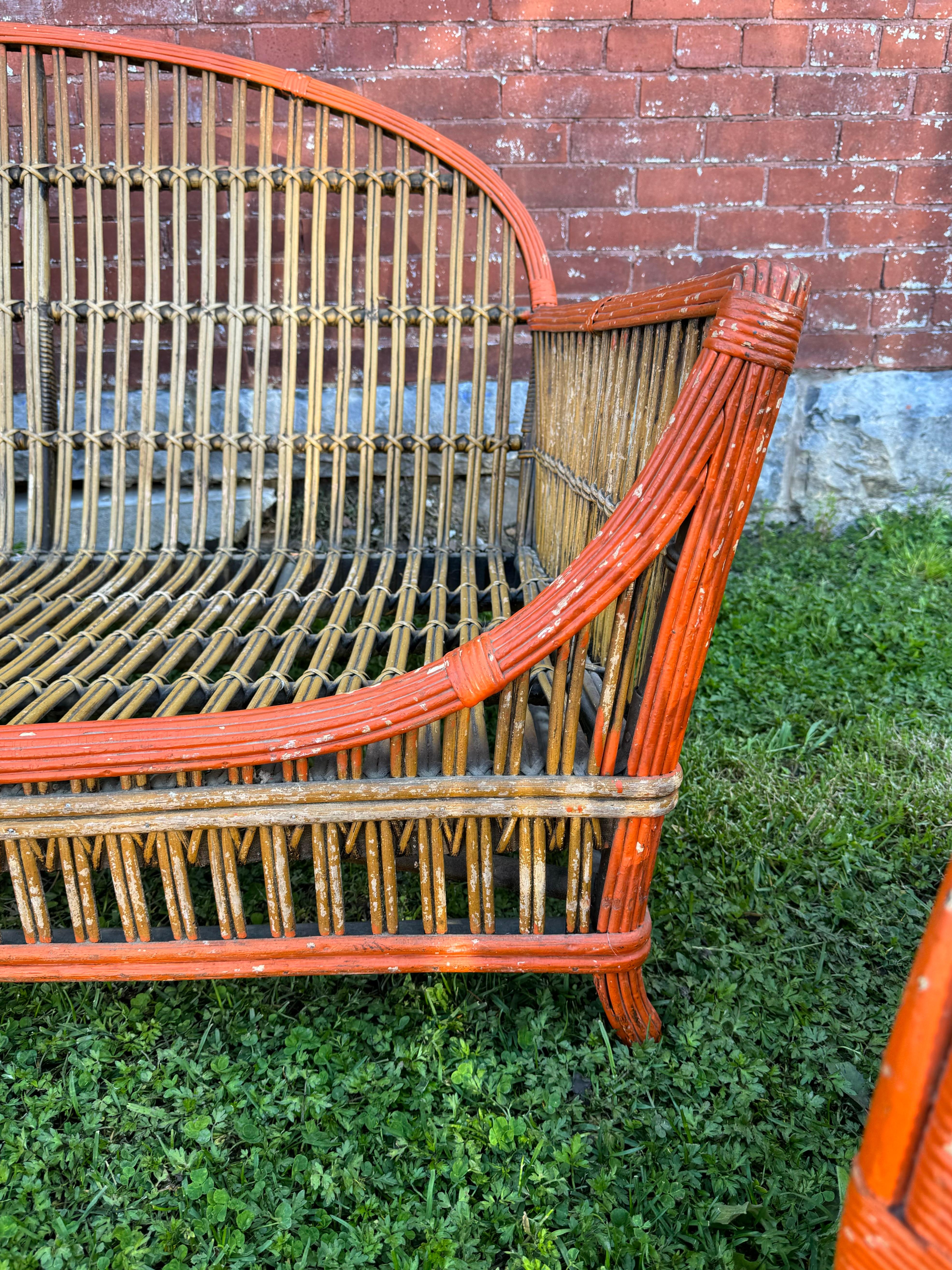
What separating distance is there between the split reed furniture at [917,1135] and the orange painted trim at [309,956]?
56 cm

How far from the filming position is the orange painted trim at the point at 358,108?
1582 mm

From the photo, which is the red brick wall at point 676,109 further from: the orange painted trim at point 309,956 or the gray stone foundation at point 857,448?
the orange painted trim at point 309,956

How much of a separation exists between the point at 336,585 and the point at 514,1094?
33.9 inches

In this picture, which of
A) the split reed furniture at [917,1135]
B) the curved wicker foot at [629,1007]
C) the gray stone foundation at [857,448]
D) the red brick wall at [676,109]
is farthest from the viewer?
the gray stone foundation at [857,448]

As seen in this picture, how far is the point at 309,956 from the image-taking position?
103 centimetres

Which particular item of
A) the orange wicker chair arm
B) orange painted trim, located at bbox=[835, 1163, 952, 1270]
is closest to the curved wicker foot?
the orange wicker chair arm

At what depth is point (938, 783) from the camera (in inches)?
63.2

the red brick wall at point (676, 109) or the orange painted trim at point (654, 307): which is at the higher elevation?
the red brick wall at point (676, 109)

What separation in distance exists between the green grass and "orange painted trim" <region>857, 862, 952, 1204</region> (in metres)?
0.54

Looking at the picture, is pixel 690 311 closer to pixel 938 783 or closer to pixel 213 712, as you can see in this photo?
pixel 213 712

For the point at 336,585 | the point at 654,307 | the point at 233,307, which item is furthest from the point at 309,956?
the point at 233,307

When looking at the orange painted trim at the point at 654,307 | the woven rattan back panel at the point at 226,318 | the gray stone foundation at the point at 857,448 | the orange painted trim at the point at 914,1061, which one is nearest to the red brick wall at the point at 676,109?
the gray stone foundation at the point at 857,448

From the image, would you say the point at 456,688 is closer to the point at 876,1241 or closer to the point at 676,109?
the point at 876,1241

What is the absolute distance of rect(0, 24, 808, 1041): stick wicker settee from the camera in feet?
2.98
